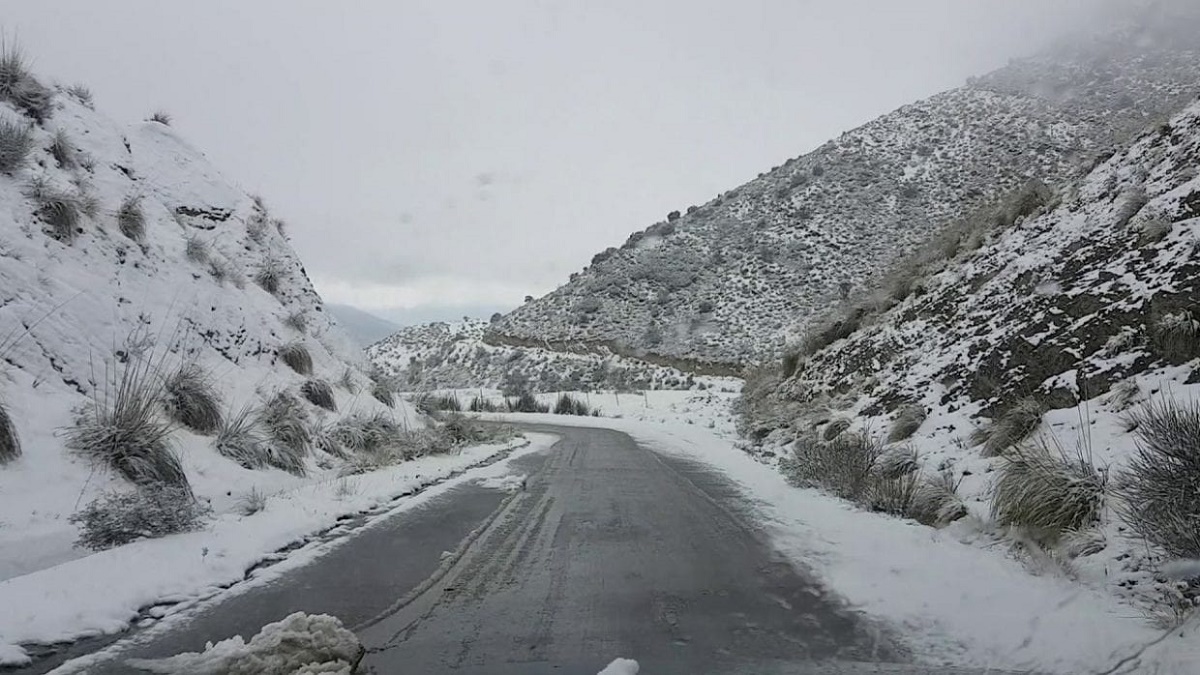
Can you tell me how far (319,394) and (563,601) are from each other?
899 centimetres

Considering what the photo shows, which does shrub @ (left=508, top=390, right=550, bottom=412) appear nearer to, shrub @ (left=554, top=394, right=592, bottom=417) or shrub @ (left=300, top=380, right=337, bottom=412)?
shrub @ (left=554, top=394, right=592, bottom=417)

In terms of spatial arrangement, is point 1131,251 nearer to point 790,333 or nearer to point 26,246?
point 26,246

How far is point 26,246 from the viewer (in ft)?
30.2

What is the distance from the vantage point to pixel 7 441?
21.5ft

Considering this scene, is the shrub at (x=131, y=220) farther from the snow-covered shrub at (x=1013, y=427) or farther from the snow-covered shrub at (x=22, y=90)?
the snow-covered shrub at (x=1013, y=427)

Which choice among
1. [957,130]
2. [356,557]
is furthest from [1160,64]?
[356,557]

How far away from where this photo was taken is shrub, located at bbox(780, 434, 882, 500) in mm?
9488

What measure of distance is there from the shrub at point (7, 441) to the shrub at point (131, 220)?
579 cm

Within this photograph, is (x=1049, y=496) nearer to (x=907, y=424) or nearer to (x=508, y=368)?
(x=907, y=424)

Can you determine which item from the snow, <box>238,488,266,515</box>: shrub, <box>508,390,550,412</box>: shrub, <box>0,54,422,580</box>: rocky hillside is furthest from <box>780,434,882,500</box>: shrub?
<box>508,390,550,412</box>: shrub

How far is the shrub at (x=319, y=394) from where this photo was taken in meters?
12.8

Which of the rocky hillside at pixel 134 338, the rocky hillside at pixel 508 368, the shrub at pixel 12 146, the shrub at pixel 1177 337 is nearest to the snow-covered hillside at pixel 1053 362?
the shrub at pixel 1177 337

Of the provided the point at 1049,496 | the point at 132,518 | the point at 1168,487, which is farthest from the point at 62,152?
the point at 1168,487

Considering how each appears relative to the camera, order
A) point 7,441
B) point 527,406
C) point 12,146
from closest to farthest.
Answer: point 7,441
point 12,146
point 527,406
